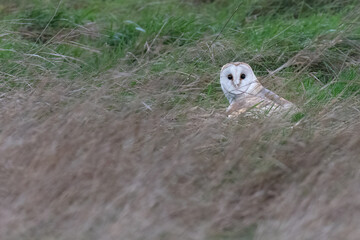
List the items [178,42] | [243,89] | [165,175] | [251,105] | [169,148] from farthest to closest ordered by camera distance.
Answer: [178,42] < [243,89] < [251,105] < [169,148] < [165,175]

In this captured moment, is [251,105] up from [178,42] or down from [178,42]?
up

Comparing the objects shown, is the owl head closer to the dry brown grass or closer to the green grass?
the green grass

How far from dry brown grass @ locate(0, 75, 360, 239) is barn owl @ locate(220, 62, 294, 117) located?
1.46 feet

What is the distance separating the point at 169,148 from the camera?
357cm

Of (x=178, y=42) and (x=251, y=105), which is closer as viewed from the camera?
(x=251, y=105)

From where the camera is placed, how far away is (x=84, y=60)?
17.6 feet

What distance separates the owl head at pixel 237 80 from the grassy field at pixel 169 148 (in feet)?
0.55

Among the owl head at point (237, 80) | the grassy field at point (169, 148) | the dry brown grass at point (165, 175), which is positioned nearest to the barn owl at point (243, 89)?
the owl head at point (237, 80)

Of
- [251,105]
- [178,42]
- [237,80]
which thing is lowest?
[178,42]

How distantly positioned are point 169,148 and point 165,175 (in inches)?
11.9

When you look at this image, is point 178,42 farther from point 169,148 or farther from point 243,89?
point 169,148

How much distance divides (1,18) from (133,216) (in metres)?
3.64

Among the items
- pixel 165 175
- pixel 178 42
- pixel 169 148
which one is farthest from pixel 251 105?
pixel 178 42

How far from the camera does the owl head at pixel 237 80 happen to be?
4492 mm
